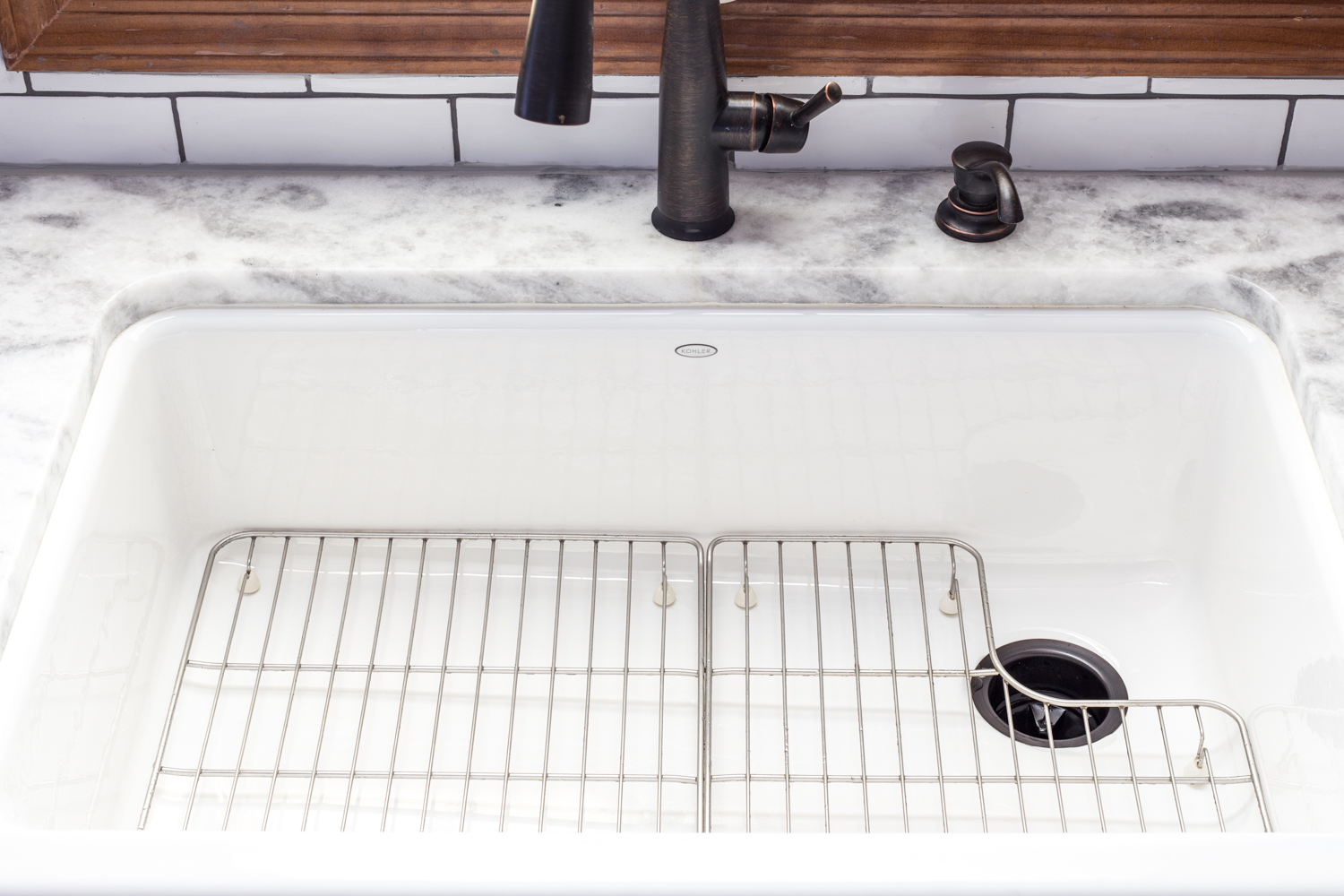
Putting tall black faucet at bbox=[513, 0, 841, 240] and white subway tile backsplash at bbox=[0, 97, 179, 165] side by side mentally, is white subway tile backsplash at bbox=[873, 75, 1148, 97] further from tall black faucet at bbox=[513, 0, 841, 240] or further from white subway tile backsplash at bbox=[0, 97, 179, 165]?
white subway tile backsplash at bbox=[0, 97, 179, 165]

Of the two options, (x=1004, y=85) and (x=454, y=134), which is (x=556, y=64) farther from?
(x=1004, y=85)

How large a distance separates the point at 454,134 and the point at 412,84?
5 centimetres

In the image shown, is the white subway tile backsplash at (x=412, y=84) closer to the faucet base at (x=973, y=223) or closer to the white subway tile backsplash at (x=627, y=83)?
the white subway tile backsplash at (x=627, y=83)

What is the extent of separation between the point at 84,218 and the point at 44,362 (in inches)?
7.6

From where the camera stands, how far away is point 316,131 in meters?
0.97

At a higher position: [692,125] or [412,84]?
[412,84]

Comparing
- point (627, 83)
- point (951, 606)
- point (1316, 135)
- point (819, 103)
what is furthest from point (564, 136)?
point (1316, 135)

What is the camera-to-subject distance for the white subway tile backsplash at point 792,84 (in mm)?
924

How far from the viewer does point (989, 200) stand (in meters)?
0.87

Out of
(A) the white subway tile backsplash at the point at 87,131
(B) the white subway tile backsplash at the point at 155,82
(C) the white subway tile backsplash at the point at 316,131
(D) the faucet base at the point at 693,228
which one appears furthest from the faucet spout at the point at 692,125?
(A) the white subway tile backsplash at the point at 87,131

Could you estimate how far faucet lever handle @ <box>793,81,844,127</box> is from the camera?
0.72m

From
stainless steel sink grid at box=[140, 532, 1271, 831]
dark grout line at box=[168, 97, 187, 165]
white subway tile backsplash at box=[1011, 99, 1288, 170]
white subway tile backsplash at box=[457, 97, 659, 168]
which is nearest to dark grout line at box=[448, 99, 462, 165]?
white subway tile backsplash at box=[457, 97, 659, 168]

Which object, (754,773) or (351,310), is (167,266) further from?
(754,773)

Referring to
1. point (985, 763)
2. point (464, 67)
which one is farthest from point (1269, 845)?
point (464, 67)
